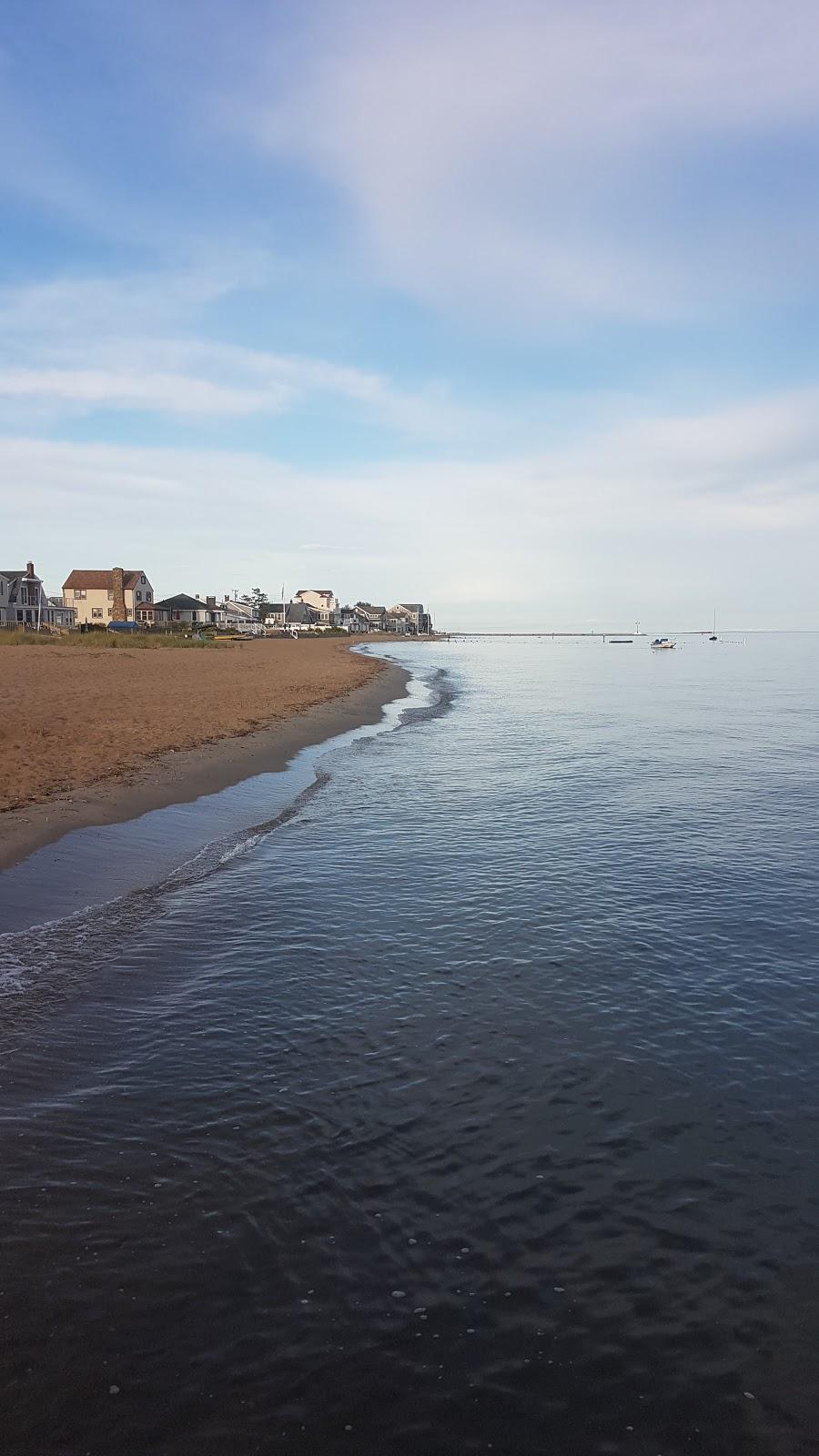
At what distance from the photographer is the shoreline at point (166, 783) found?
610 inches

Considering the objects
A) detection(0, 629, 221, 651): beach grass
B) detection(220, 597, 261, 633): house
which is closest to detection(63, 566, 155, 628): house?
detection(220, 597, 261, 633): house

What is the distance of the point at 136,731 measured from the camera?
86.5ft

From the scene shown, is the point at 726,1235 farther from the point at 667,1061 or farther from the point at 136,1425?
the point at 136,1425

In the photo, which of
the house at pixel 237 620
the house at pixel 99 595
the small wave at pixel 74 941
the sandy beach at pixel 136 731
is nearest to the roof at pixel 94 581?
the house at pixel 99 595

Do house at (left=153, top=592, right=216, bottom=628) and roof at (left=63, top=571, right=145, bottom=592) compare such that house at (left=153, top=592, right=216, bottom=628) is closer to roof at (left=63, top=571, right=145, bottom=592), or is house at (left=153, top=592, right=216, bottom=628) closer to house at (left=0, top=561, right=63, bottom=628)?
roof at (left=63, top=571, right=145, bottom=592)

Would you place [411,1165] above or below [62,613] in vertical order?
below

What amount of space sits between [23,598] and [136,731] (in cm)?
9801

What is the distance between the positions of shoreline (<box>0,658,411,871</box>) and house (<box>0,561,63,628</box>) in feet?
267

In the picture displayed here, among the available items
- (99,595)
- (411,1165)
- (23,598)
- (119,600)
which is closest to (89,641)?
(23,598)

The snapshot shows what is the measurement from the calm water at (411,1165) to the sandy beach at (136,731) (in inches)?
160

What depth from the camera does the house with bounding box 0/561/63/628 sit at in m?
107

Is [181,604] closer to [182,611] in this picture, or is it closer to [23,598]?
[182,611]

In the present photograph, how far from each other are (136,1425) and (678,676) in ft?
297

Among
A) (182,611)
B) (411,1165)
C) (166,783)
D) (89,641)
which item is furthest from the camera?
(182,611)
